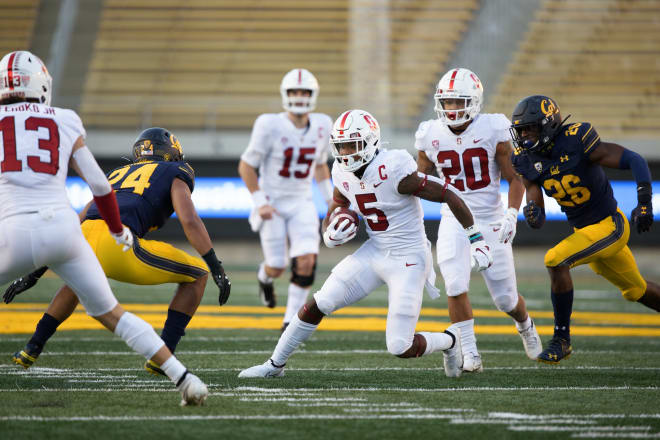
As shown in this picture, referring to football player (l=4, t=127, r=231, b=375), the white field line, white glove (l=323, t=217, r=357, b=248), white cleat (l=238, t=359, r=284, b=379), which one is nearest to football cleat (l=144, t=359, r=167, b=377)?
football player (l=4, t=127, r=231, b=375)

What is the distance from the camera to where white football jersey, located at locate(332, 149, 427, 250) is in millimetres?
4852

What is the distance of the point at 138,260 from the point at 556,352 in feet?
8.26

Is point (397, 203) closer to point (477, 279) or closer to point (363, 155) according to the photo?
point (363, 155)

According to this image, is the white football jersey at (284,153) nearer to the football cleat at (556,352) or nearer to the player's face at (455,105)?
the player's face at (455,105)

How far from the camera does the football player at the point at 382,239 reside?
484 centimetres

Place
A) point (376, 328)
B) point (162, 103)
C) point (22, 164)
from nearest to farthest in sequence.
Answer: point (22, 164), point (376, 328), point (162, 103)

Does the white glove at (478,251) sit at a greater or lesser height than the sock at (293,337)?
greater

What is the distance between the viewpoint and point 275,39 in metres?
17.7

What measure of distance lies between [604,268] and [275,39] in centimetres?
1270

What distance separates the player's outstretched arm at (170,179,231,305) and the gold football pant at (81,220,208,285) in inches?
7.4

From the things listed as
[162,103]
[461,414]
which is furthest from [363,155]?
[162,103]

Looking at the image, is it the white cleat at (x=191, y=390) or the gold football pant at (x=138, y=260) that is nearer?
the white cleat at (x=191, y=390)

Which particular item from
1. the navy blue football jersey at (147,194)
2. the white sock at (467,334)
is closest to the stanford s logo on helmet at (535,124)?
the white sock at (467,334)

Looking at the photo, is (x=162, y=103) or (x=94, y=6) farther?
(x=94, y=6)
